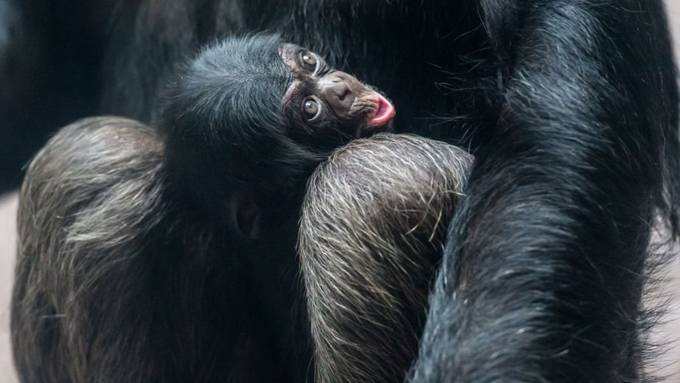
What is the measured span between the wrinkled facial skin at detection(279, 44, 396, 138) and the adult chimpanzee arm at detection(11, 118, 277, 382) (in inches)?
10.4

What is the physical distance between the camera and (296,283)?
5.86ft

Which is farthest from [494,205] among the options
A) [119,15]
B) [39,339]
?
[119,15]

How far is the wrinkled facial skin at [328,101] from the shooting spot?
1.81 m

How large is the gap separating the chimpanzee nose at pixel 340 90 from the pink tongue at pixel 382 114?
4cm

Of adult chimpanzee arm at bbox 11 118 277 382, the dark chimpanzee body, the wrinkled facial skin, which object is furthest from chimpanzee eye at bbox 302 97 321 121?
adult chimpanzee arm at bbox 11 118 277 382

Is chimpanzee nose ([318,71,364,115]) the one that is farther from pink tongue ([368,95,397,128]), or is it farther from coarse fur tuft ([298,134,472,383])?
coarse fur tuft ([298,134,472,383])

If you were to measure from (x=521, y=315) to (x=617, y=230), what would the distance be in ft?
0.66

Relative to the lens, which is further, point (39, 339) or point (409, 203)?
point (39, 339)

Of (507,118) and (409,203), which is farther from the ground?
(507,118)

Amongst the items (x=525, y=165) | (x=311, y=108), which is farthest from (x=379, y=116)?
(x=525, y=165)

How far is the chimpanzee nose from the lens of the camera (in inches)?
72.2

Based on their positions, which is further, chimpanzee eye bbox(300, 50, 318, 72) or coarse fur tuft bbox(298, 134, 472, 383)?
chimpanzee eye bbox(300, 50, 318, 72)

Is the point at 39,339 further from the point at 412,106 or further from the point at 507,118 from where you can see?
the point at 507,118

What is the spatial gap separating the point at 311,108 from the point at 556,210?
55cm
